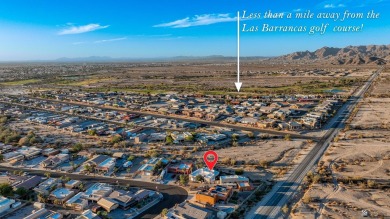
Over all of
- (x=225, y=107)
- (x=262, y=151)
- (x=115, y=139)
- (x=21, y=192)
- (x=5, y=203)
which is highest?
(x=225, y=107)

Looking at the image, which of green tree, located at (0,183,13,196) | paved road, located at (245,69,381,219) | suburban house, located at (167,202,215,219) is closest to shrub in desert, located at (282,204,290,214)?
paved road, located at (245,69,381,219)

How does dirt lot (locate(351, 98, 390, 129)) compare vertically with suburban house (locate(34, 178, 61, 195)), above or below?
above

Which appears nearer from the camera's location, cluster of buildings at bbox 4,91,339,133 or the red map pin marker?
the red map pin marker

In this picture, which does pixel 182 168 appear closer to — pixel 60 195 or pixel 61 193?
pixel 61 193

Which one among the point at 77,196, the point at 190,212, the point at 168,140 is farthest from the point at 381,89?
the point at 77,196

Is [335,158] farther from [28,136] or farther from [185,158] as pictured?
[28,136]

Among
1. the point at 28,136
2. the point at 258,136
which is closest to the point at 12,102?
the point at 28,136

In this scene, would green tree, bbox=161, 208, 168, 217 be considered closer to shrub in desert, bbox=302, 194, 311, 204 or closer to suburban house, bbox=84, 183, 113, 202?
suburban house, bbox=84, 183, 113, 202
